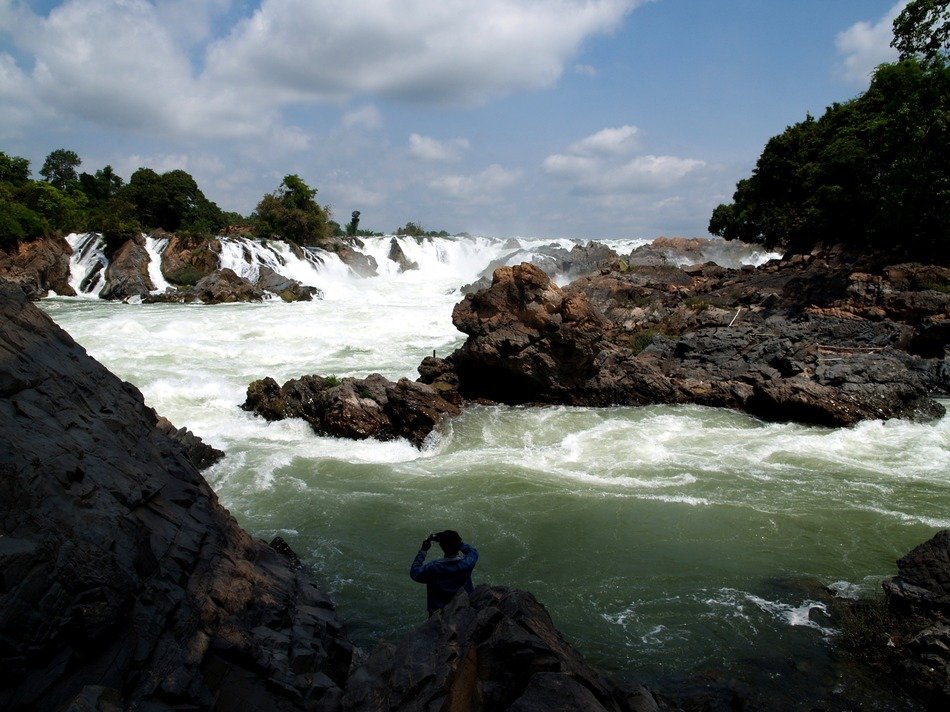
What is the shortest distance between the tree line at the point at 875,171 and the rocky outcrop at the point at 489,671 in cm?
2139

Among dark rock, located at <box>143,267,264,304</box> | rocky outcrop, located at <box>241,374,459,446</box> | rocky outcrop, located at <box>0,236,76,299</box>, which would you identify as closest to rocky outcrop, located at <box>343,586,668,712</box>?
rocky outcrop, located at <box>241,374,459,446</box>

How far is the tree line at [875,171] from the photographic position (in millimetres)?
19641

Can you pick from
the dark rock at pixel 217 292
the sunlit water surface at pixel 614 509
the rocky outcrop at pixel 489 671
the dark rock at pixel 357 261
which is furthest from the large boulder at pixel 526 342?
the dark rock at pixel 357 261

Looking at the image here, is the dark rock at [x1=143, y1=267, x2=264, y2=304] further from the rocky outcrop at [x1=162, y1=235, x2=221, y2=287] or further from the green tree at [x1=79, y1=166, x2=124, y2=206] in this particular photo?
the green tree at [x1=79, y1=166, x2=124, y2=206]

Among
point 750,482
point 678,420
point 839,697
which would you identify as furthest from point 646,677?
point 678,420

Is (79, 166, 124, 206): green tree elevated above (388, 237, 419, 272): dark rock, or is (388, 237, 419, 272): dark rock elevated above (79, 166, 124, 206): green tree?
(79, 166, 124, 206): green tree

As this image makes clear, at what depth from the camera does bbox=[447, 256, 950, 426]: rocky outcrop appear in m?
13.3

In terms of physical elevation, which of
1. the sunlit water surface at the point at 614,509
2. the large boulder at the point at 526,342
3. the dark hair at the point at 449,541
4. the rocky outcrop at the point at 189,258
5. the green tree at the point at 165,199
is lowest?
the sunlit water surface at the point at 614,509

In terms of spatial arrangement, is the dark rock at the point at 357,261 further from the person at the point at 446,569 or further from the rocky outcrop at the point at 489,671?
the rocky outcrop at the point at 489,671

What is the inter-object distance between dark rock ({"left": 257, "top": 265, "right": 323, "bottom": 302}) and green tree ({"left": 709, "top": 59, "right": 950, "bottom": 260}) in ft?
82.5

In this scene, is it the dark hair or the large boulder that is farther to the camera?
the large boulder

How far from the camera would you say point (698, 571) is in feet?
23.4

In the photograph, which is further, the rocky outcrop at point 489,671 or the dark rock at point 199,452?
the dark rock at point 199,452

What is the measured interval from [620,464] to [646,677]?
19.5ft
